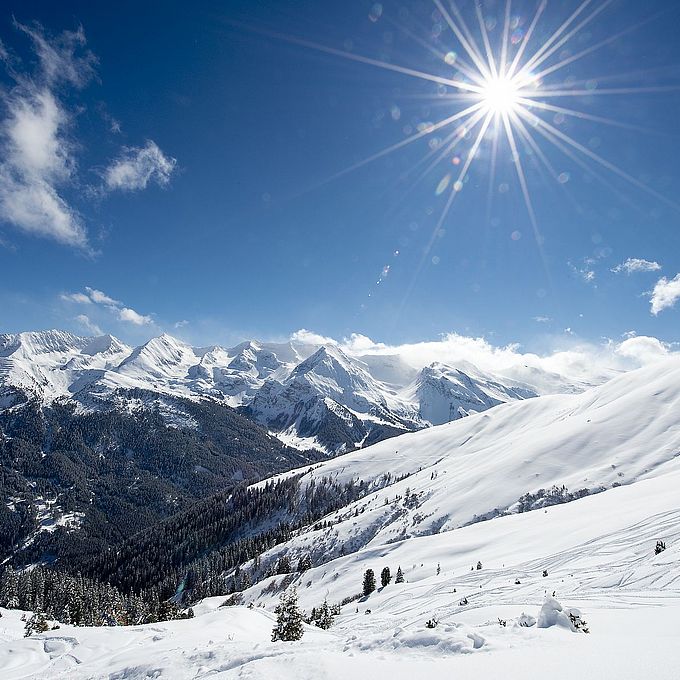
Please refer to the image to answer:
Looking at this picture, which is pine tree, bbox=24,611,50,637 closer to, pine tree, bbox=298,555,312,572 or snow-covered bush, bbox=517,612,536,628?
snow-covered bush, bbox=517,612,536,628

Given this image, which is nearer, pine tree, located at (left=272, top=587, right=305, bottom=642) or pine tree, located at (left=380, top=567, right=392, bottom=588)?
pine tree, located at (left=272, top=587, right=305, bottom=642)

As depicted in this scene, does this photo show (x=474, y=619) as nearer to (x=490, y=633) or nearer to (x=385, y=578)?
(x=490, y=633)

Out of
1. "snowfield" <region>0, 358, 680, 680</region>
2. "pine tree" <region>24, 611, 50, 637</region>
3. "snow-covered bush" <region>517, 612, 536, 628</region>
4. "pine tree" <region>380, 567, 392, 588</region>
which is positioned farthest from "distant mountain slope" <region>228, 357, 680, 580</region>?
"snow-covered bush" <region>517, 612, 536, 628</region>

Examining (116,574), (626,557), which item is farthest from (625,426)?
(116,574)

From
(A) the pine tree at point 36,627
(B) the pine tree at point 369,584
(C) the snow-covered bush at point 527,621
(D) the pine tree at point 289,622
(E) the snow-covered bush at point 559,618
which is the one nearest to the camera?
(E) the snow-covered bush at point 559,618

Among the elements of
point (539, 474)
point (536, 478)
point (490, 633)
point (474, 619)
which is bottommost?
point (474, 619)

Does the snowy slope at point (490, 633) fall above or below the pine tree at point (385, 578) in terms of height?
above

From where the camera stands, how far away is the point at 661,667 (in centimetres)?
744

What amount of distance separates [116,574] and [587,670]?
239 m

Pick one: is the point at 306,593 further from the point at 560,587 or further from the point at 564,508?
the point at 560,587

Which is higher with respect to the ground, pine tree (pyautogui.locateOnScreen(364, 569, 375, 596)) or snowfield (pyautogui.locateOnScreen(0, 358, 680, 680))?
snowfield (pyautogui.locateOnScreen(0, 358, 680, 680))

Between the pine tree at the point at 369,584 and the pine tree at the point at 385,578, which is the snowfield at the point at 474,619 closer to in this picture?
the pine tree at the point at 369,584

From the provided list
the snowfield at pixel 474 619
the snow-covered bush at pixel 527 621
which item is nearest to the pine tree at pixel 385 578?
the snowfield at pixel 474 619

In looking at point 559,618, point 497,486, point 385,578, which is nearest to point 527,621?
point 559,618
